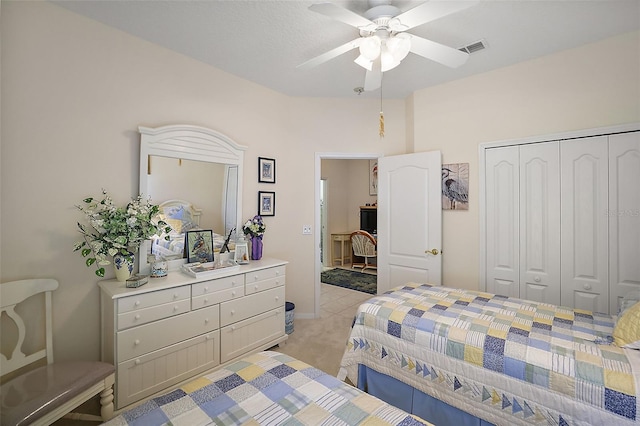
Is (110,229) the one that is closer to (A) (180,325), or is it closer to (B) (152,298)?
(B) (152,298)

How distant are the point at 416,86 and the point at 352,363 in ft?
9.27

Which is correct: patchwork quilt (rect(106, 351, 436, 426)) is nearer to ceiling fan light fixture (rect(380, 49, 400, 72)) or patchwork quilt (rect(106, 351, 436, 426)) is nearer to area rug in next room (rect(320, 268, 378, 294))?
ceiling fan light fixture (rect(380, 49, 400, 72))

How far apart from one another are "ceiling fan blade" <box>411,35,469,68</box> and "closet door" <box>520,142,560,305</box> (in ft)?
4.41

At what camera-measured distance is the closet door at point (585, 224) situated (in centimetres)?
230

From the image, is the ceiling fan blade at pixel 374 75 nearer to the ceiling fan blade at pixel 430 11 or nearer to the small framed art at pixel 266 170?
the ceiling fan blade at pixel 430 11

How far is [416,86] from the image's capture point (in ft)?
10.3

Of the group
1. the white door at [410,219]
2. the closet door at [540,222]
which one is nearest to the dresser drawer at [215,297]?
the white door at [410,219]

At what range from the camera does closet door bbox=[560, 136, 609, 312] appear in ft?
7.55

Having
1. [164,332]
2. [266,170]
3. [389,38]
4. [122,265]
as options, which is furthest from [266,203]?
[389,38]

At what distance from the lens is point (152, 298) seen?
1954 millimetres

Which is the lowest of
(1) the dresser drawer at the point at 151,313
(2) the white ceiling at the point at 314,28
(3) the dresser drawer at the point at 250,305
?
(3) the dresser drawer at the point at 250,305

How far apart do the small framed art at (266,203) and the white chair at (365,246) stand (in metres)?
3.16

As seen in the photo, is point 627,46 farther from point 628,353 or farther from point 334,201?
point 334,201

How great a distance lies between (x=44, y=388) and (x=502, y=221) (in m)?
3.52
